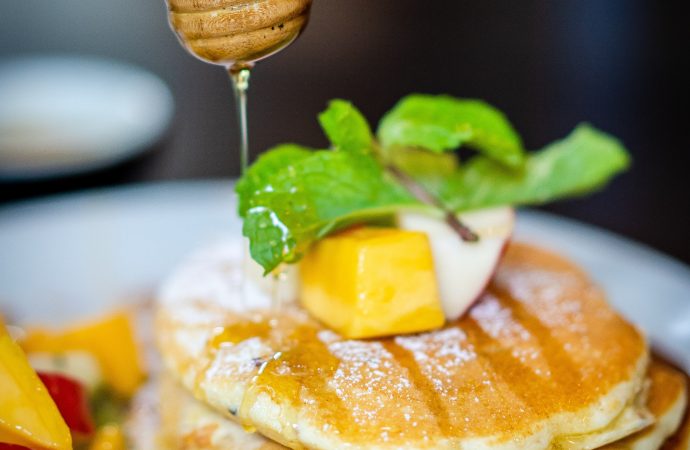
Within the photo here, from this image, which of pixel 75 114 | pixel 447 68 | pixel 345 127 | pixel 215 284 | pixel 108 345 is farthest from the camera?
pixel 447 68

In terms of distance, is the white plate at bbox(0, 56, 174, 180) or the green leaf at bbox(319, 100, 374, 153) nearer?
the green leaf at bbox(319, 100, 374, 153)

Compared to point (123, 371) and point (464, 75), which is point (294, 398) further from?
point (464, 75)

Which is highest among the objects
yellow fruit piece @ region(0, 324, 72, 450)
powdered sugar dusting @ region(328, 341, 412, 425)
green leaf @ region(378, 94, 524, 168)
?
green leaf @ region(378, 94, 524, 168)

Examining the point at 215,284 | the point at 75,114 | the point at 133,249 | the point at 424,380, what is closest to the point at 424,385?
the point at 424,380

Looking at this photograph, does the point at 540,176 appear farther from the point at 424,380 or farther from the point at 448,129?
the point at 424,380

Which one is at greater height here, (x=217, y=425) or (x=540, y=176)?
(x=540, y=176)

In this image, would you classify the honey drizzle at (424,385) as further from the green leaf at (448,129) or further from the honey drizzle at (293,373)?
the green leaf at (448,129)

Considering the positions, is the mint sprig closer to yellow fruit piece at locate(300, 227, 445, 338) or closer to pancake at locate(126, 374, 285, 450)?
yellow fruit piece at locate(300, 227, 445, 338)

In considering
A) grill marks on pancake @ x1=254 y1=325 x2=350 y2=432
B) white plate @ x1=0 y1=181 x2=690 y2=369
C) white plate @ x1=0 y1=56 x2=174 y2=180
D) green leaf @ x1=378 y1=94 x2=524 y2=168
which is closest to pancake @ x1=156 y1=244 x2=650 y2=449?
grill marks on pancake @ x1=254 y1=325 x2=350 y2=432
